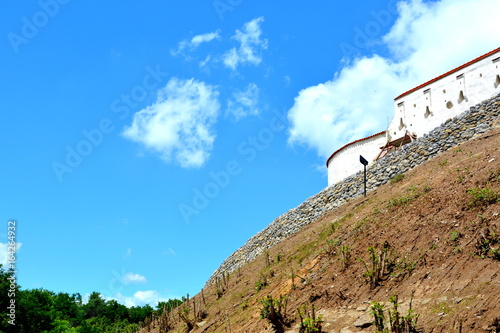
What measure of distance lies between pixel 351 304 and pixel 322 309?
81 centimetres

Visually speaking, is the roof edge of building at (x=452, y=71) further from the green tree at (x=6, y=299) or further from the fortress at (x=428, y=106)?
the green tree at (x=6, y=299)

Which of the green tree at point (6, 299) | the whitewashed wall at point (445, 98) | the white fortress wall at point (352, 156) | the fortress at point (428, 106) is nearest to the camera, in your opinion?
the green tree at point (6, 299)

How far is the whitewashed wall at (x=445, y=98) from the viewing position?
26734 mm

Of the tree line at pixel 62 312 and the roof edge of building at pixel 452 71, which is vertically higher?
the roof edge of building at pixel 452 71

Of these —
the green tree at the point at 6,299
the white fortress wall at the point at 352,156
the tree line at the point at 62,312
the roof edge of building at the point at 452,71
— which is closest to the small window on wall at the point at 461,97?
the roof edge of building at the point at 452,71

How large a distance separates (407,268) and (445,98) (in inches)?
843

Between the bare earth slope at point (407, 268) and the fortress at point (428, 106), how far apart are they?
12318mm

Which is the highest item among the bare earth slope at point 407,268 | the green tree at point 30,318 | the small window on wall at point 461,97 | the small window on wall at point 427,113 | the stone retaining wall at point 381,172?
the small window on wall at point 427,113

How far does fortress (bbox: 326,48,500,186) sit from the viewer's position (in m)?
26.9

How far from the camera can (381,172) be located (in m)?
25.6

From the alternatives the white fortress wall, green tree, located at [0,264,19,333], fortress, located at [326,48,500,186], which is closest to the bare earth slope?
green tree, located at [0,264,19,333]

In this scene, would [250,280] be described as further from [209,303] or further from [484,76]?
[484,76]

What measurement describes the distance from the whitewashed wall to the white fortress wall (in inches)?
55.0

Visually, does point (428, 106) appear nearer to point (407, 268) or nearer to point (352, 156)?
point (352, 156)
